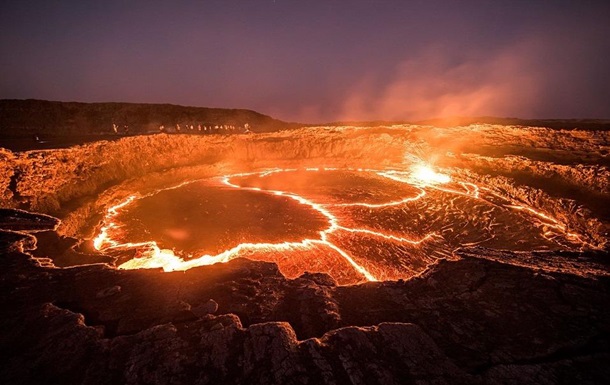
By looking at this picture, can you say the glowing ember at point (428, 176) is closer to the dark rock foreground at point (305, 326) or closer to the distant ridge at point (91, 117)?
the dark rock foreground at point (305, 326)

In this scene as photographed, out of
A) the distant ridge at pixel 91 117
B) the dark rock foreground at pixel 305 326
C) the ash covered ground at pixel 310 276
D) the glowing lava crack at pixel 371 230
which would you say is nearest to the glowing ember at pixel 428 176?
the glowing lava crack at pixel 371 230

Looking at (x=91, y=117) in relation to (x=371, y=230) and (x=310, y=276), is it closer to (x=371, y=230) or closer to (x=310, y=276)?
(x=371, y=230)

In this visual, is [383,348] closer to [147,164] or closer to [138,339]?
[138,339]

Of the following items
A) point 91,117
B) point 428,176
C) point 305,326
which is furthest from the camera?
point 91,117

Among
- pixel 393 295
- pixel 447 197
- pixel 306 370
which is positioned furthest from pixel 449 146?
pixel 306 370

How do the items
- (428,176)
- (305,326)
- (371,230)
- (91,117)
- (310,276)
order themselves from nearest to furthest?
(305,326) < (310,276) < (371,230) < (428,176) < (91,117)

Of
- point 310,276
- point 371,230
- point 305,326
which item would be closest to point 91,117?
point 371,230

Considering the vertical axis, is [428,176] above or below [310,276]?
below
